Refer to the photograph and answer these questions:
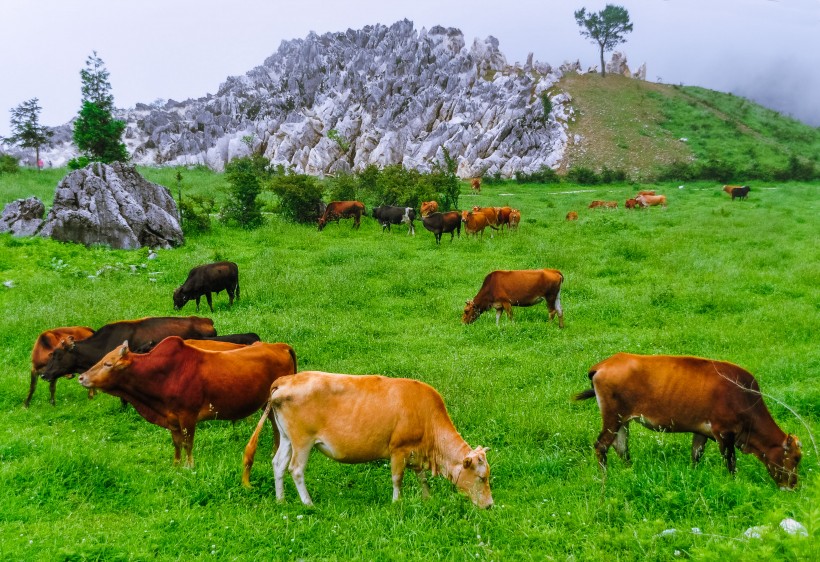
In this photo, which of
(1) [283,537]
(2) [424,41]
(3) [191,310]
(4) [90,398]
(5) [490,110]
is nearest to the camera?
(1) [283,537]

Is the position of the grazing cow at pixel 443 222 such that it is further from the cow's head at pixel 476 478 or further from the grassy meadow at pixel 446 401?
the cow's head at pixel 476 478

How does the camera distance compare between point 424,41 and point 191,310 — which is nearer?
point 191,310

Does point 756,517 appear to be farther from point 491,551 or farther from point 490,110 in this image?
point 490,110

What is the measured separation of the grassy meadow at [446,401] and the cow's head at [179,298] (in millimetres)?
332

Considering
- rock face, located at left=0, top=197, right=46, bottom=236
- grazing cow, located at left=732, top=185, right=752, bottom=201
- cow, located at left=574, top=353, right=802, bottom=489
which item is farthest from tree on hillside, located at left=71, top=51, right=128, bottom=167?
grazing cow, located at left=732, top=185, right=752, bottom=201

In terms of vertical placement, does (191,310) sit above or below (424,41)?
below

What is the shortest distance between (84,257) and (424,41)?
291 feet

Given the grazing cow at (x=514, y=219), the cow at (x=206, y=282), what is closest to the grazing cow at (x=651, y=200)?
the grazing cow at (x=514, y=219)

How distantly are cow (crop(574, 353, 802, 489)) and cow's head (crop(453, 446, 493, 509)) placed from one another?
5.56ft

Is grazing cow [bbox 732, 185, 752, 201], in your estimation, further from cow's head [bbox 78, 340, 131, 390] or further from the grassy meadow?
cow's head [bbox 78, 340, 131, 390]

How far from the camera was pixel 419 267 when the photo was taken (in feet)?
64.8

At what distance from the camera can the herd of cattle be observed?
6.17 meters

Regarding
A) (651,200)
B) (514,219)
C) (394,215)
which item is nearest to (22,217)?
(394,215)

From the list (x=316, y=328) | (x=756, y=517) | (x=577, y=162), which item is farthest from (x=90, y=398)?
(x=577, y=162)
